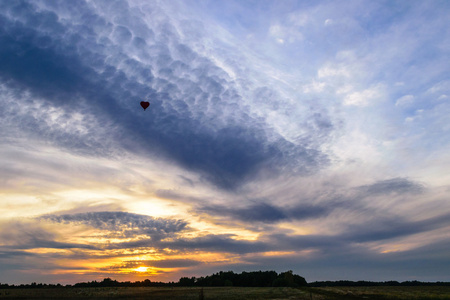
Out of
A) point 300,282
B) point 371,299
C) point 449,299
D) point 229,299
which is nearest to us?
point 449,299

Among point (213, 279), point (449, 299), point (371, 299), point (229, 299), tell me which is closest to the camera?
point (449, 299)

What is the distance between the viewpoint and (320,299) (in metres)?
66.8

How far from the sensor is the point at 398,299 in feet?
218

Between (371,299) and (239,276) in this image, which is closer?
(371,299)

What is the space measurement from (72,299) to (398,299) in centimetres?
7517

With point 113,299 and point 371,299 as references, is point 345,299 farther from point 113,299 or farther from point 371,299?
point 113,299

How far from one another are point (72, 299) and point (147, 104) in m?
48.6

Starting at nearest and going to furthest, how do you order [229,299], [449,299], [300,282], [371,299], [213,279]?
[449,299]
[229,299]
[371,299]
[300,282]
[213,279]

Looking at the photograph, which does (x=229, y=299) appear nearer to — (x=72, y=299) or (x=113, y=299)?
(x=113, y=299)

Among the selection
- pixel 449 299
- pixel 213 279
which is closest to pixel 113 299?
pixel 449 299

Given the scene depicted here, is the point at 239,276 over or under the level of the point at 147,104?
under

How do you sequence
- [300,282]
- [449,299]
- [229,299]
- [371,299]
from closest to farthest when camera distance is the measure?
[449,299]
[229,299]
[371,299]
[300,282]

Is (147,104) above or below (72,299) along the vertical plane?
above

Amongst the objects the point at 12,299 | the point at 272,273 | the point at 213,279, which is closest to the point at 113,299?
the point at 12,299
